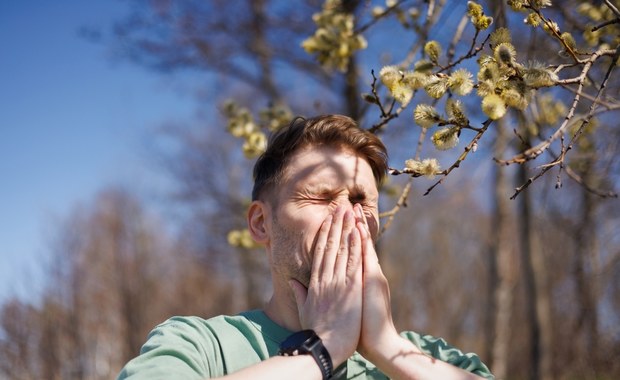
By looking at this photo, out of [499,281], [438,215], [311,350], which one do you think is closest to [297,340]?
[311,350]

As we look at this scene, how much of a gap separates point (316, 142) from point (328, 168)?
0.10m

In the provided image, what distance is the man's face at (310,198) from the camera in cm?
170

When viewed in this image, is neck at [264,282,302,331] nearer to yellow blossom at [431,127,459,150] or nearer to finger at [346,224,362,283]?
finger at [346,224,362,283]

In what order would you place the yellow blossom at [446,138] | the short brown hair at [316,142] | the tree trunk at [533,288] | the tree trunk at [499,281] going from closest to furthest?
the yellow blossom at [446,138]
the short brown hair at [316,142]
the tree trunk at [533,288]
the tree trunk at [499,281]

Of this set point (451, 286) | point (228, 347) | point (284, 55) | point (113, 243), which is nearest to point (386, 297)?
point (228, 347)

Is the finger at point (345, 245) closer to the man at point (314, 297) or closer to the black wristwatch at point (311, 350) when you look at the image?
the man at point (314, 297)

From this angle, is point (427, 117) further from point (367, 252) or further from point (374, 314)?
point (374, 314)

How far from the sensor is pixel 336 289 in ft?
5.08

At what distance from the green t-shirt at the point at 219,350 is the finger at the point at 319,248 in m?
0.21

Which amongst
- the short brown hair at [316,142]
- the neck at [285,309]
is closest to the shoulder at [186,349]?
the neck at [285,309]

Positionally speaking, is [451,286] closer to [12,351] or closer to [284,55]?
[284,55]

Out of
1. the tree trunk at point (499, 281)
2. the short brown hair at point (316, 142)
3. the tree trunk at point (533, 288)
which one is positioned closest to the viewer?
the short brown hair at point (316, 142)

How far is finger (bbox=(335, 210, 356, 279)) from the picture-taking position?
157cm

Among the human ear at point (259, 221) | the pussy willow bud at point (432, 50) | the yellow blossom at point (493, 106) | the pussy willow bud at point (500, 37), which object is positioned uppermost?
the pussy willow bud at point (432, 50)
